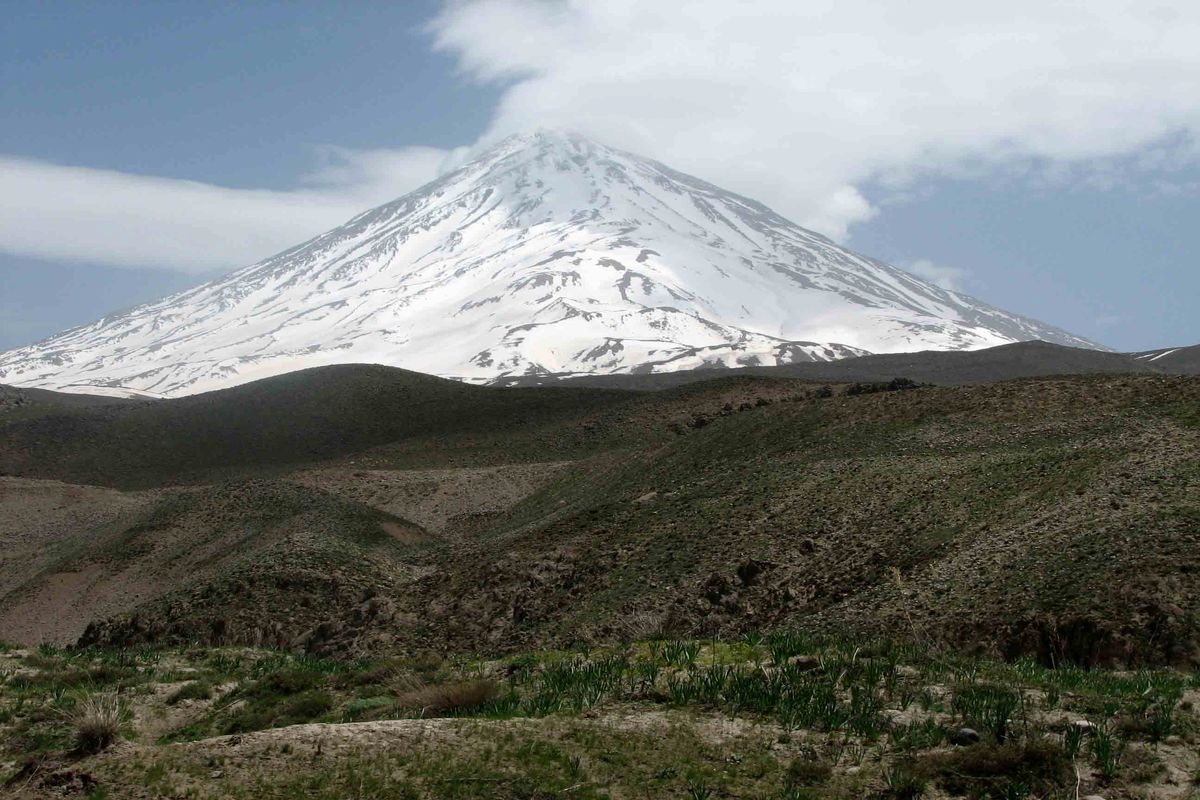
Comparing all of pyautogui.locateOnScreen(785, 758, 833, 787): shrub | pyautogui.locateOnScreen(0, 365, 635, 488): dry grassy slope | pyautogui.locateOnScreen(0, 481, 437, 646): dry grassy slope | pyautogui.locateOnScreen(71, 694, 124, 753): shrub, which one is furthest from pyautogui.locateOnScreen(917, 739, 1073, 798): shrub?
pyautogui.locateOnScreen(0, 365, 635, 488): dry grassy slope

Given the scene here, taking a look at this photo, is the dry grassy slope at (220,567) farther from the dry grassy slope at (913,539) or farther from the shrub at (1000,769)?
the shrub at (1000,769)

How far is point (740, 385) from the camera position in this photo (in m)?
46.4

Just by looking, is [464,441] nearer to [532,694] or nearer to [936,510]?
[936,510]

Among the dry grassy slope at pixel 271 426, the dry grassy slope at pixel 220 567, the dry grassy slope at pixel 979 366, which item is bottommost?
the dry grassy slope at pixel 220 567

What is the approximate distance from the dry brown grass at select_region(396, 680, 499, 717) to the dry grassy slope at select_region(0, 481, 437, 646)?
1135 centimetres

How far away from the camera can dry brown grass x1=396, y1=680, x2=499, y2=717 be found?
8148 mm

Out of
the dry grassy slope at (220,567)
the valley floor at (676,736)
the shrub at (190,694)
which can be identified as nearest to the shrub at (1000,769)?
the valley floor at (676,736)

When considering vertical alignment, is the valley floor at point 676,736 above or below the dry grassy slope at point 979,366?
below

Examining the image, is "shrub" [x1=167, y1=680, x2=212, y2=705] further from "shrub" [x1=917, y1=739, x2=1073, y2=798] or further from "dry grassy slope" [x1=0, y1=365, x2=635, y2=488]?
"dry grassy slope" [x1=0, y1=365, x2=635, y2=488]

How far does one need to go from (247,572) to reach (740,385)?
27.9 m

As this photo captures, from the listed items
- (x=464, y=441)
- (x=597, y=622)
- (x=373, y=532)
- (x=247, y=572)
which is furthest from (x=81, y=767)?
(x=464, y=441)

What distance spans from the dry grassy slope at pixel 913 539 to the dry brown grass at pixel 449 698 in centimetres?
604

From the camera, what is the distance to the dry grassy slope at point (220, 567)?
20422 millimetres

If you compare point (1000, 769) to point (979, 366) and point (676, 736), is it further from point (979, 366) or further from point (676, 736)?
point (979, 366)
